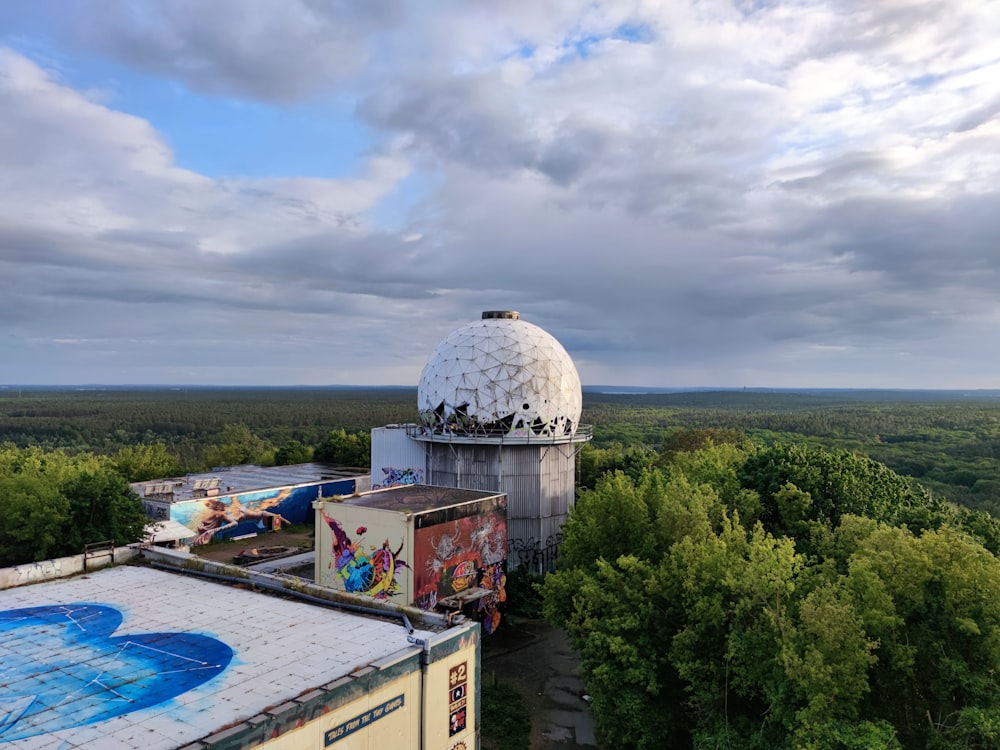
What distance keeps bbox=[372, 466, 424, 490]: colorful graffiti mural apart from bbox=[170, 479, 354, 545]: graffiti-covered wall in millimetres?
9874

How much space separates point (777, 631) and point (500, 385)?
18.9 meters

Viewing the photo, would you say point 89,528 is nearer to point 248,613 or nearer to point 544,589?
point 248,613

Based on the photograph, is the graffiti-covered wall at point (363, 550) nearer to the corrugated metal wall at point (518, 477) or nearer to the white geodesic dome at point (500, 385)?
the corrugated metal wall at point (518, 477)

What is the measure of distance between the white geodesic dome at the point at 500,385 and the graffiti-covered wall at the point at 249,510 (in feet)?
52.3

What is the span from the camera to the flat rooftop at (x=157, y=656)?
9.50 m

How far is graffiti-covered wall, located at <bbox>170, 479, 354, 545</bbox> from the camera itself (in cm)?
3978

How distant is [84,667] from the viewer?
37.8 ft

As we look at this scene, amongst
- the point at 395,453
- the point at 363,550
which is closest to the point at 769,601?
the point at 363,550

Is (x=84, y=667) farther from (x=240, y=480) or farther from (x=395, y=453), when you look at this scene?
(x=240, y=480)

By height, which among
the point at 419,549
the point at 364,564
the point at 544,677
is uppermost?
the point at 419,549

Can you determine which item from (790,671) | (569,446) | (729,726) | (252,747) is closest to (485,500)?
(569,446)

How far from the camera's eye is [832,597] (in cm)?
1503

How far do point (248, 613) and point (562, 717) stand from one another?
38.0 ft

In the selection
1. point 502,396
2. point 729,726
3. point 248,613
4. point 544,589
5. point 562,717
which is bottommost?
point 562,717
